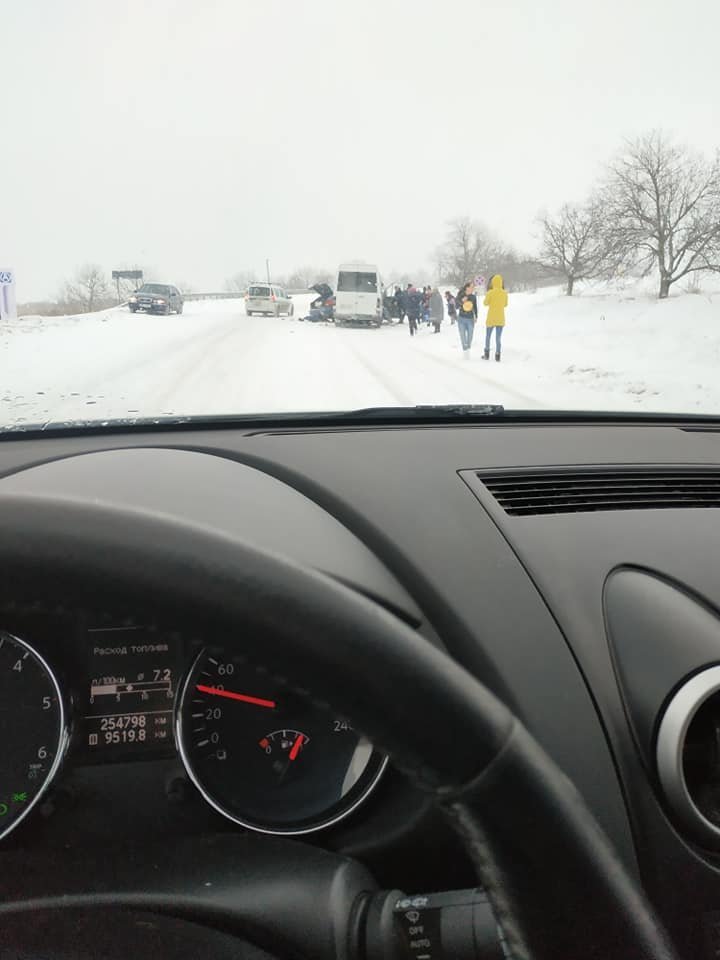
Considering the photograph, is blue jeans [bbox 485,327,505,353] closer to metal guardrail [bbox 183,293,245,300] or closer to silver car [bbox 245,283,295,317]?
silver car [bbox 245,283,295,317]

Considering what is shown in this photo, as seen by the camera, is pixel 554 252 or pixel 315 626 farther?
pixel 554 252

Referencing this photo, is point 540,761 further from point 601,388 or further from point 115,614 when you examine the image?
point 601,388

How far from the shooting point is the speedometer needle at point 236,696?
79.9 inches

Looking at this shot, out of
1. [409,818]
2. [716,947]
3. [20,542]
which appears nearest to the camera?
[20,542]

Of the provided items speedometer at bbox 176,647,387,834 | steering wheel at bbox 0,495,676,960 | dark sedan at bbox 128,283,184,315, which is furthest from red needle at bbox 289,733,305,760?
dark sedan at bbox 128,283,184,315

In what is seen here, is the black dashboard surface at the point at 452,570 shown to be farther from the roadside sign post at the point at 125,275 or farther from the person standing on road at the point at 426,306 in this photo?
the person standing on road at the point at 426,306

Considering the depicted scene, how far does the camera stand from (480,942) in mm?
1692

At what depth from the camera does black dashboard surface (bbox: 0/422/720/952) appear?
1794 millimetres

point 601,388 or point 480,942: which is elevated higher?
point 601,388

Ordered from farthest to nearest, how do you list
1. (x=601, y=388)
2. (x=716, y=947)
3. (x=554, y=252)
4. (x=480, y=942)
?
1. (x=601, y=388)
2. (x=554, y=252)
3. (x=716, y=947)
4. (x=480, y=942)

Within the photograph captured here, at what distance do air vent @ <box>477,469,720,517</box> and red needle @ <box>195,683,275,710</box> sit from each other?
0.88m

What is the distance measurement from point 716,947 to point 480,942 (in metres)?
0.61

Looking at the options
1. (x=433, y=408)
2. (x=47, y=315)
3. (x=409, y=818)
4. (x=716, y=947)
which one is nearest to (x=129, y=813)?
(x=409, y=818)

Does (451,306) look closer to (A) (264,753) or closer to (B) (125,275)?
(B) (125,275)
